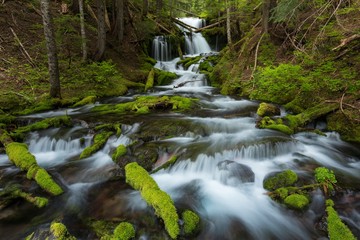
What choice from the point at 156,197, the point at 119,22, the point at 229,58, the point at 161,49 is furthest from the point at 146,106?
the point at 161,49

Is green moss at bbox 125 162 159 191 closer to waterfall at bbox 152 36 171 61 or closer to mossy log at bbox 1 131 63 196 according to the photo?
mossy log at bbox 1 131 63 196

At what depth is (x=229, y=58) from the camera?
50.2 ft

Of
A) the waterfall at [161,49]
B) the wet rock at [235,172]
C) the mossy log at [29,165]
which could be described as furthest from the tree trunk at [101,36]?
the wet rock at [235,172]

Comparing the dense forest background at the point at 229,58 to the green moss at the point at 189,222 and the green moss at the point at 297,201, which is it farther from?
the green moss at the point at 189,222

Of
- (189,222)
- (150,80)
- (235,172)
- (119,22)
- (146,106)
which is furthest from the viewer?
(119,22)

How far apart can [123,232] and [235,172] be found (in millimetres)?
2739

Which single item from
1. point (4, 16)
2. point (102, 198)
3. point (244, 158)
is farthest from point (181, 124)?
point (4, 16)

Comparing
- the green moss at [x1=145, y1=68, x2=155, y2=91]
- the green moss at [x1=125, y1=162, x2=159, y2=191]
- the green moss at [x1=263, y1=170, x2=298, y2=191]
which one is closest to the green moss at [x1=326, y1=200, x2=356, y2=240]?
the green moss at [x1=263, y1=170, x2=298, y2=191]

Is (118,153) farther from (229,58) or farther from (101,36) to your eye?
(229,58)

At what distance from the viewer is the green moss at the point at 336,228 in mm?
3370

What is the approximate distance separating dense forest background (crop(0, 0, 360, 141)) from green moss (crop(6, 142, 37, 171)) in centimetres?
167

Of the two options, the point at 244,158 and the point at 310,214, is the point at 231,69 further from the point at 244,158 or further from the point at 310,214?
the point at 310,214

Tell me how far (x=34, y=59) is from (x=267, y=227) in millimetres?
12046

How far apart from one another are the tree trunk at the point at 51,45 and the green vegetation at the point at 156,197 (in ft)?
19.3
